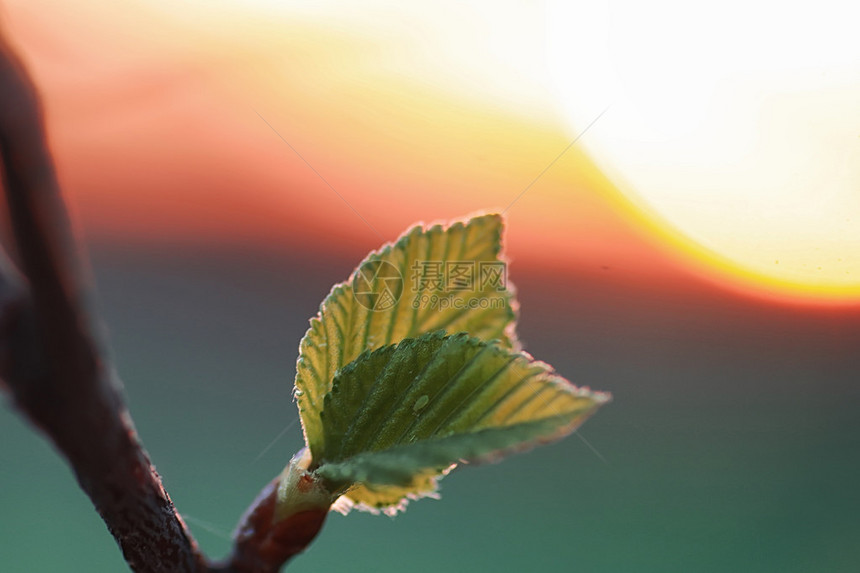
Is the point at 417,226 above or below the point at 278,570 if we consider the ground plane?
above

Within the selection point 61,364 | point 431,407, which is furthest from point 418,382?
point 61,364

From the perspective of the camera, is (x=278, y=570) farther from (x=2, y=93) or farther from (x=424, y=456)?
(x=2, y=93)

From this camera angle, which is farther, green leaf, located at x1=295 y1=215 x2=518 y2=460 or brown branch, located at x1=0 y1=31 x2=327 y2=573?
green leaf, located at x1=295 y1=215 x2=518 y2=460

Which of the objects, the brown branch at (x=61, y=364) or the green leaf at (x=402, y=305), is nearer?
the brown branch at (x=61, y=364)

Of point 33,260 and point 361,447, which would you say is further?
point 361,447

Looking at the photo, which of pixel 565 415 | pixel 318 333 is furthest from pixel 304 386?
pixel 565 415
